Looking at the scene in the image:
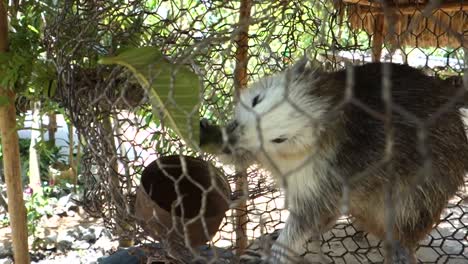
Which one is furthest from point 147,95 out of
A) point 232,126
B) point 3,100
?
point 3,100

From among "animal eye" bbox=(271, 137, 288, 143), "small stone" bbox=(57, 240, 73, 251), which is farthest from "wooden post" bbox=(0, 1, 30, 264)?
"small stone" bbox=(57, 240, 73, 251)

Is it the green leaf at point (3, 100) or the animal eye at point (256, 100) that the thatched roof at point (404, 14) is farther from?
the green leaf at point (3, 100)

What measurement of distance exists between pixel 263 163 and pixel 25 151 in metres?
2.35

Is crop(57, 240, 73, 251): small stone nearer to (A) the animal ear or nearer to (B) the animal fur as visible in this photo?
(B) the animal fur

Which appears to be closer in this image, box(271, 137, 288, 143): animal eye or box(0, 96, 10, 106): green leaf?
box(271, 137, 288, 143): animal eye

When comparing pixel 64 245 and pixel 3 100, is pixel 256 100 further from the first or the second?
pixel 64 245

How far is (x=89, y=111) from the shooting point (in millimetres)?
826

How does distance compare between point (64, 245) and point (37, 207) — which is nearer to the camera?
point (64, 245)

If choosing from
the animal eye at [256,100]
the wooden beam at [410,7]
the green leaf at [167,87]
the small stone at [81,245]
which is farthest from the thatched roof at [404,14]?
the small stone at [81,245]

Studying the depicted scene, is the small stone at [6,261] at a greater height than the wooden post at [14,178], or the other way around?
the wooden post at [14,178]

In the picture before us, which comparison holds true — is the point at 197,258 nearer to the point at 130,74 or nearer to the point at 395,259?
the point at 130,74

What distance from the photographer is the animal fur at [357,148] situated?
82 centimetres

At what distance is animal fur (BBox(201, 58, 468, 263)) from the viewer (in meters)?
0.82

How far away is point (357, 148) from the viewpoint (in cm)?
91
